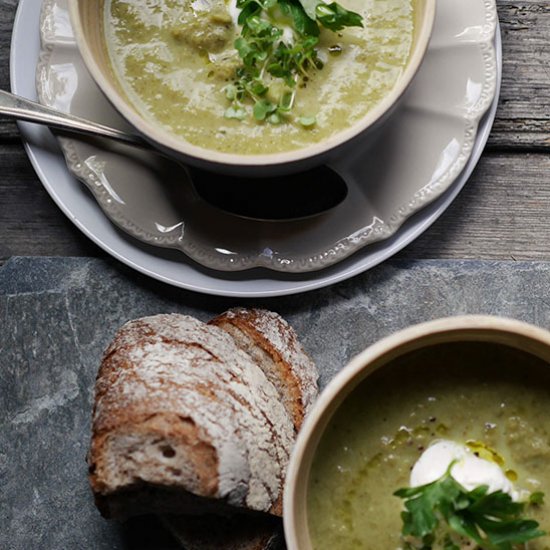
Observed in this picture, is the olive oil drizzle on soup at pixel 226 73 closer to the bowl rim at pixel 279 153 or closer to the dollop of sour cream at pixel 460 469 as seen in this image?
the bowl rim at pixel 279 153

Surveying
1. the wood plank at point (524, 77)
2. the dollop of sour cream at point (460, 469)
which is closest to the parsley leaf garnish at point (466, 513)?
the dollop of sour cream at point (460, 469)

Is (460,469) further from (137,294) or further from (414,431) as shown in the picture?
(137,294)

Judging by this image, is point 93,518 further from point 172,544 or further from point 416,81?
point 416,81

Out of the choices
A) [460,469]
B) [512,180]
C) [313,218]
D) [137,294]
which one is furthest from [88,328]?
[512,180]

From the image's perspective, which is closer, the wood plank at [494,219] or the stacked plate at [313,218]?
the stacked plate at [313,218]

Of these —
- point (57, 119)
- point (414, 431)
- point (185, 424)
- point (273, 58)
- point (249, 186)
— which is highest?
point (273, 58)

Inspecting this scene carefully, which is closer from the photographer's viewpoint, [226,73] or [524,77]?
[226,73]

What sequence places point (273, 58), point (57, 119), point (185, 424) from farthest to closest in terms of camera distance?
point (57, 119), point (273, 58), point (185, 424)
